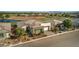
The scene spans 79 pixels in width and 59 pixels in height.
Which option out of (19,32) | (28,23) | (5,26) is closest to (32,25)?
(28,23)

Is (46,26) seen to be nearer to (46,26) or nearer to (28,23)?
(46,26)

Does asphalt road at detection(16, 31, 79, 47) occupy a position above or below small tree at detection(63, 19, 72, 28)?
below

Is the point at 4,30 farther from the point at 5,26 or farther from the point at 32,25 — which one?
the point at 32,25

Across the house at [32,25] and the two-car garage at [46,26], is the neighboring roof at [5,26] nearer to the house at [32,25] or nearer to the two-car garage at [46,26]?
the house at [32,25]

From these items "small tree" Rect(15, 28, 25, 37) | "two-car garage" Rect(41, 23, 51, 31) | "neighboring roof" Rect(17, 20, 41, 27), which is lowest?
"small tree" Rect(15, 28, 25, 37)

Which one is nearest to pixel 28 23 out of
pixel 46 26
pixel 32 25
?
pixel 32 25

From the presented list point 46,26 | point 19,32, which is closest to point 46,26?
point 46,26

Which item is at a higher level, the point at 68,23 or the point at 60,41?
the point at 68,23

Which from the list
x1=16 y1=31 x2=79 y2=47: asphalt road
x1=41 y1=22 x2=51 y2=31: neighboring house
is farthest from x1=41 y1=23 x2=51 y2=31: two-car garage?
x1=16 y1=31 x2=79 y2=47: asphalt road

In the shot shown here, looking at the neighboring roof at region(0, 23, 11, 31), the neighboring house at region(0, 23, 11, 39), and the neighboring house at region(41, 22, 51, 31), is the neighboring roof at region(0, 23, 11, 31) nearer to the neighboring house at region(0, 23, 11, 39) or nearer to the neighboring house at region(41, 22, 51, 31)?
the neighboring house at region(0, 23, 11, 39)
